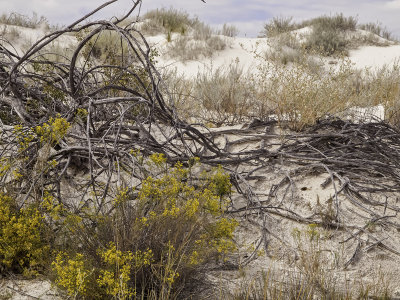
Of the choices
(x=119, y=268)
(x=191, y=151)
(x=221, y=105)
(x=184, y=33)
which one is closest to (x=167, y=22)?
(x=184, y=33)

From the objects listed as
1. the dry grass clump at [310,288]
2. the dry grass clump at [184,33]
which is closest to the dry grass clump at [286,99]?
the dry grass clump at [310,288]

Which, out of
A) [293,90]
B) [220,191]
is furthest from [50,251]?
[293,90]

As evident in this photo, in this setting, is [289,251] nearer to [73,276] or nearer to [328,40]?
[73,276]

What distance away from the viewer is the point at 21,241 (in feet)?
9.36

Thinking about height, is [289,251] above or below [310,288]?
below

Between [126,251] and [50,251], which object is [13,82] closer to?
[50,251]

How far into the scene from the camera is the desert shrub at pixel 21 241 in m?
2.80

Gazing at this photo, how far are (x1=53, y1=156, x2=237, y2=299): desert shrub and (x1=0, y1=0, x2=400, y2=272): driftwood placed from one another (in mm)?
621

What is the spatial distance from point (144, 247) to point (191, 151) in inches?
57.3

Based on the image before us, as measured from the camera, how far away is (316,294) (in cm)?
284

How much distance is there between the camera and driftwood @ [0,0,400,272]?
142 inches

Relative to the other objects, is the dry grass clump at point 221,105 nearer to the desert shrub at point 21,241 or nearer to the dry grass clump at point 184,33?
the desert shrub at point 21,241

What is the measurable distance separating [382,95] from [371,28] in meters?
11.0

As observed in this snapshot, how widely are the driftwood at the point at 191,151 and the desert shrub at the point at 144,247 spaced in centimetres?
62
